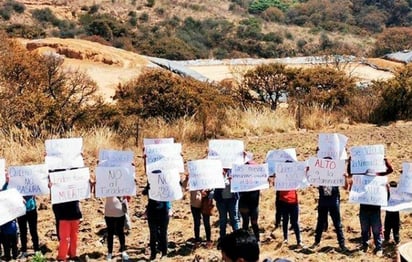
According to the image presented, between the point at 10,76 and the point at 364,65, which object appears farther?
the point at 364,65

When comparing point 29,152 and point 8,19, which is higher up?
point 8,19

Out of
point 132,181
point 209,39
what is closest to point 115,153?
point 132,181

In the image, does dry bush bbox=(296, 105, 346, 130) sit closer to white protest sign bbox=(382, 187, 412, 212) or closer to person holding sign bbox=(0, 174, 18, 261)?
white protest sign bbox=(382, 187, 412, 212)

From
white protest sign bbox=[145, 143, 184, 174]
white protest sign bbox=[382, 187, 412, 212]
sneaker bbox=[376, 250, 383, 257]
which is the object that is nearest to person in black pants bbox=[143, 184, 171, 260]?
white protest sign bbox=[145, 143, 184, 174]

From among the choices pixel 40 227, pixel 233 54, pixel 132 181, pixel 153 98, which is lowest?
pixel 40 227

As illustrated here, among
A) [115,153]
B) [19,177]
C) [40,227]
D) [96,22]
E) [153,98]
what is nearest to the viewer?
[19,177]

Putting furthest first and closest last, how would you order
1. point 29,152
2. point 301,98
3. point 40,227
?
point 301,98
point 29,152
point 40,227

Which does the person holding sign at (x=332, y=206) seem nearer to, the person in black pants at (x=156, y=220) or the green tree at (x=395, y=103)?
the person in black pants at (x=156, y=220)

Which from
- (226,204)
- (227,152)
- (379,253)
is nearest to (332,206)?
(379,253)

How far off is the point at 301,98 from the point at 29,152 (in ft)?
26.8

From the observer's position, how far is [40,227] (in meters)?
11.1

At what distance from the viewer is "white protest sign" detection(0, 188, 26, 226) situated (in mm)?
8484

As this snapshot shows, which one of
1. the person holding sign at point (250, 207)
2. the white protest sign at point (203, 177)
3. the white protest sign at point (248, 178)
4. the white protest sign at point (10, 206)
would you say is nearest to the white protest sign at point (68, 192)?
the white protest sign at point (10, 206)

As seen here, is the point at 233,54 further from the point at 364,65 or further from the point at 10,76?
the point at 10,76
